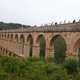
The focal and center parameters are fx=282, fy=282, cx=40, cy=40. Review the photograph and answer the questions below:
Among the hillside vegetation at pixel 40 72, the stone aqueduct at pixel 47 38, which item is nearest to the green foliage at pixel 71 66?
the hillside vegetation at pixel 40 72

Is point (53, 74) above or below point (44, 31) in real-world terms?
below

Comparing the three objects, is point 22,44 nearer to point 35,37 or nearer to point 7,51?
point 35,37

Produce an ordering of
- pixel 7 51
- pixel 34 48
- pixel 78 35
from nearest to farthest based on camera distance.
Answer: pixel 78 35, pixel 34 48, pixel 7 51

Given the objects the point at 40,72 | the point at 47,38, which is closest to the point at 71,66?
the point at 40,72

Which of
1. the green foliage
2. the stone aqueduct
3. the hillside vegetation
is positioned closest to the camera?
the hillside vegetation

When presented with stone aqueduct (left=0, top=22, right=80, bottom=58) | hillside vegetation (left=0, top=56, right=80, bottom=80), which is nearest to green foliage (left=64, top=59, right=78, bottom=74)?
hillside vegetation (left=0, top=56, right=80, bottom=80)

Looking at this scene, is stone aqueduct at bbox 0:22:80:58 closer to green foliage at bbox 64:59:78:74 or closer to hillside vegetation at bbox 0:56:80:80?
green foliage at bbox 64:59:78:74

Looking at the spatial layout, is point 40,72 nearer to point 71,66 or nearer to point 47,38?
point 71,66

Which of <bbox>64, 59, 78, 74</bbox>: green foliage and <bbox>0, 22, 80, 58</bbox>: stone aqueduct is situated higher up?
<bbox>0, 22, 80, 58</bbox>: stone aqueduct

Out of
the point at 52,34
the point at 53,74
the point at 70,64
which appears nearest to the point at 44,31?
the point at 52,34

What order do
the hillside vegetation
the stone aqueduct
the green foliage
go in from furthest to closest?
the stone aqueduct, the green foliage, the hillside vegetation

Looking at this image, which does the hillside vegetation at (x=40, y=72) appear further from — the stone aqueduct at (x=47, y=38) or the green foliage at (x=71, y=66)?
the stone aqueduct at (x=47, y=38)

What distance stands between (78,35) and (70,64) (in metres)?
2.46

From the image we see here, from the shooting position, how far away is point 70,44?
68.3ft
